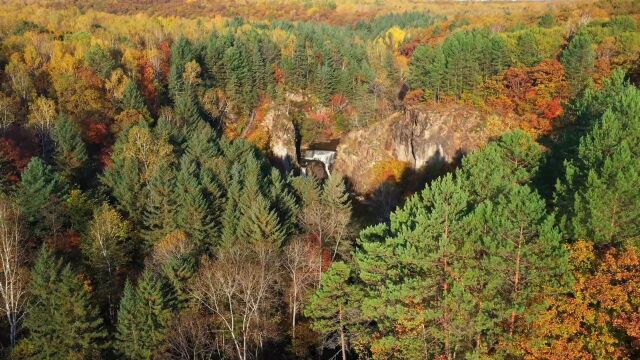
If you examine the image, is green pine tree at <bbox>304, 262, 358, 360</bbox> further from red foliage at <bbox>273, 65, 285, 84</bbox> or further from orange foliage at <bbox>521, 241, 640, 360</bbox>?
red foliage at <bbox>273, 65, 285, 84</bbox>

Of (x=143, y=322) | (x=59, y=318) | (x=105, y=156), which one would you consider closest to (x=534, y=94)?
(x=143, y=322)

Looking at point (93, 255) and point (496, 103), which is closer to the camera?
point (93, 255)

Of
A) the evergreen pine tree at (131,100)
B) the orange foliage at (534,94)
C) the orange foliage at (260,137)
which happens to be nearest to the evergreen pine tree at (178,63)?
the evergreen pine tree at (131,100)

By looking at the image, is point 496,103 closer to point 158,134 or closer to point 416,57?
point 416,57

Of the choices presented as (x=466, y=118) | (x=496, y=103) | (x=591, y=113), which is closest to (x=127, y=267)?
(x=591, y=113)

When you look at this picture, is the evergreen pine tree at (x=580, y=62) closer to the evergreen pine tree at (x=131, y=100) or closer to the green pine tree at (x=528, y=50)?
the green pine tree at (x=528, y=50)
